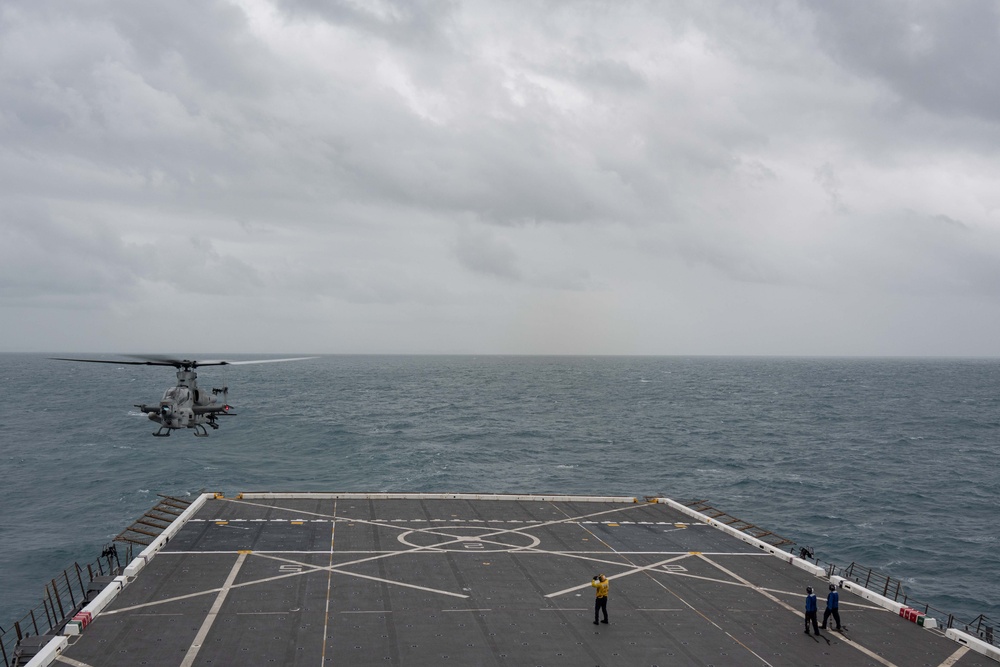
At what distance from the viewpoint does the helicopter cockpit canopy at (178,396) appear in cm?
5128

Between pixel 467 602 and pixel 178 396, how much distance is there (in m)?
28.5

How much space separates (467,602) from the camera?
35031mm

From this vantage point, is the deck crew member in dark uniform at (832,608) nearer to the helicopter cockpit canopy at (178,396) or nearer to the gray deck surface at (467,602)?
the gray deck surface at (467,602)

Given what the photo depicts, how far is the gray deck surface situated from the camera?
1162 inches

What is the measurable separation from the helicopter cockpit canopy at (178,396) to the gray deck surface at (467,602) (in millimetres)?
8672

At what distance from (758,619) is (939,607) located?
25595 millimetres

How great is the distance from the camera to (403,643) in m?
30.0

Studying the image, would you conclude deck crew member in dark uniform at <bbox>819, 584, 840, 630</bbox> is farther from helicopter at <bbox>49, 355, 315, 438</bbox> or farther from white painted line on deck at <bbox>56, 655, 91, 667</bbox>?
helicopter at <bbox>49, 355, 315, 438</bbox>

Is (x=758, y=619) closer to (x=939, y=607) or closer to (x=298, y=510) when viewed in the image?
(x=939, y=607)

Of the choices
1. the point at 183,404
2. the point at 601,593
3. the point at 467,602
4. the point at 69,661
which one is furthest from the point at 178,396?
the point at 601,593

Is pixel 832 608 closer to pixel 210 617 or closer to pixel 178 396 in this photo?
pixel 210 617

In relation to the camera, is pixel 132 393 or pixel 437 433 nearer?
pixel 437 433

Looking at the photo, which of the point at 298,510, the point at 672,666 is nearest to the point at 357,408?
the point at 298,510

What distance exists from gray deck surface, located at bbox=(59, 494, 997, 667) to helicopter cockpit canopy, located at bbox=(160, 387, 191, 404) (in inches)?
341
